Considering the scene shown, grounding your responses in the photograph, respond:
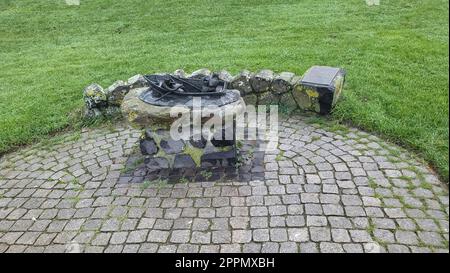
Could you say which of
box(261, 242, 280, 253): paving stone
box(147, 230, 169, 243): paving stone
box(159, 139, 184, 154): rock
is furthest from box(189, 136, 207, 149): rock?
box(261, 242, 280, 253): paving stone

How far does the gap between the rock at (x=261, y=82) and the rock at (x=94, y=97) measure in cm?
266

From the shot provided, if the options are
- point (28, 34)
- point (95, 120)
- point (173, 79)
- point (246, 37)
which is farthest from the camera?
point (28, 34)

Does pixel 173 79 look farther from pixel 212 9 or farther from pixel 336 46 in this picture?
pixel 212 9

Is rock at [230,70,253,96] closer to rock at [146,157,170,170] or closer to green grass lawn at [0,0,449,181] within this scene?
green grass lawn at [0,0,449,181]

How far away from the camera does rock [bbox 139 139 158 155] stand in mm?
5824

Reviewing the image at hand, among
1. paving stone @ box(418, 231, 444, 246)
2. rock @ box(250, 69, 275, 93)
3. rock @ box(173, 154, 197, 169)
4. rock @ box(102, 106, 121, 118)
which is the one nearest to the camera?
paving stone @ box(418, 231, 444, 246)

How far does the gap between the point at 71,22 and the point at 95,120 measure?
8783 mm

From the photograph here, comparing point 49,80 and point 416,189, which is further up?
point 49,80

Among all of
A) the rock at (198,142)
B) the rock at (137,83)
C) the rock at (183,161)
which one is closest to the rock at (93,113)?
the rock at (137,83)

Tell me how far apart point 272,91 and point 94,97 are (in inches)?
124

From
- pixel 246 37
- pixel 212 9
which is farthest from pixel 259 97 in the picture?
pixel 212 9

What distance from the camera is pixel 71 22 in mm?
14766

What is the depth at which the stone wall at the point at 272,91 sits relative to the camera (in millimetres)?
6988

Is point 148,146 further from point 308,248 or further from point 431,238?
point 431,238
